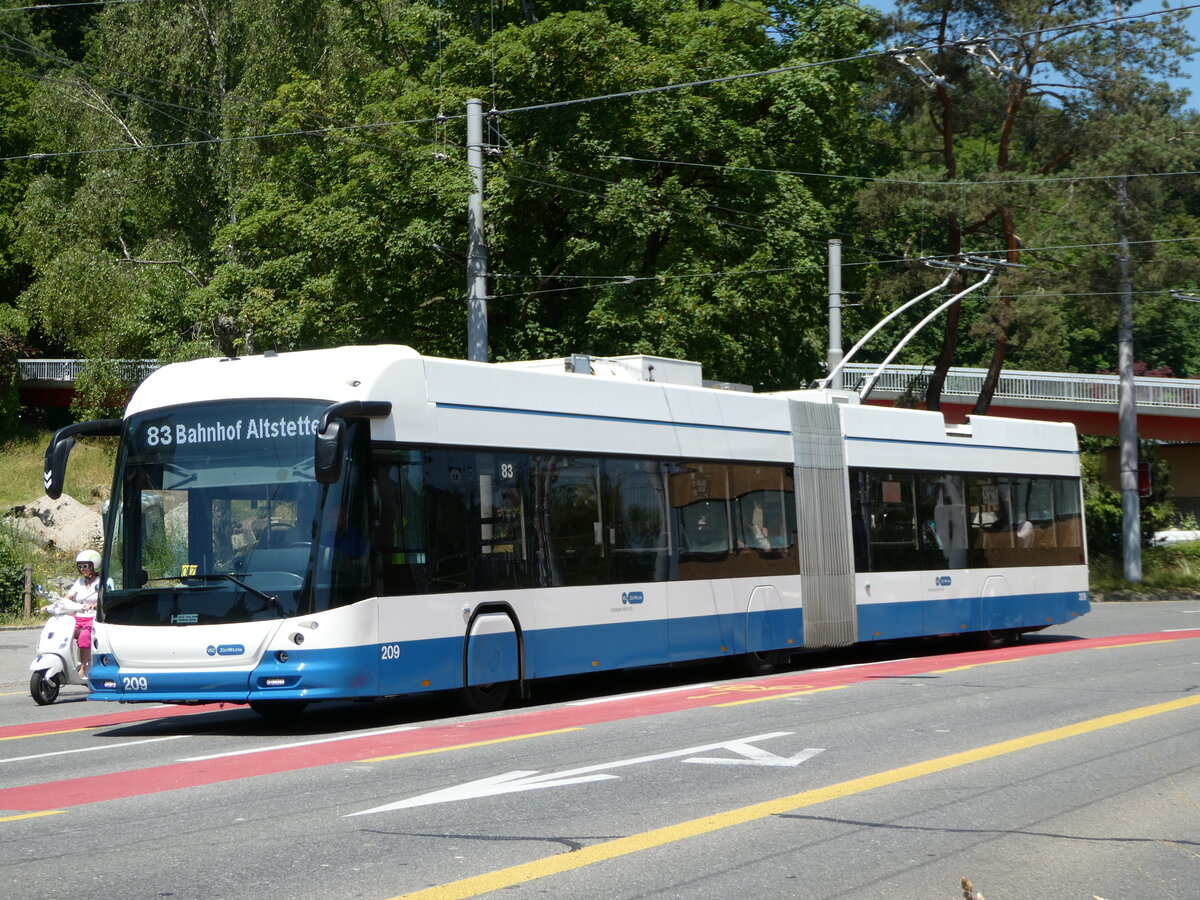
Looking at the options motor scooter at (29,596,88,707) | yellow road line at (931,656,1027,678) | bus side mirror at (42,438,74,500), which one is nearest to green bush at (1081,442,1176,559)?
yellow road line at (931,656,1027,678)

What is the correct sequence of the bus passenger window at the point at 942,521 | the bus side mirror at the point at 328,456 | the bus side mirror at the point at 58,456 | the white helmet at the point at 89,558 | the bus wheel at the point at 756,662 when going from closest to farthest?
the bus side mirror at the point at 328,456 < the bus side mirror at the point at 58,456 < the white helmet at the point at 89,558 < the bus wheel at the point at 756,662 < the bus passenger window at the point at 942,521

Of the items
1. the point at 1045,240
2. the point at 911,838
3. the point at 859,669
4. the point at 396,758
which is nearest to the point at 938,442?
the point at 859,669

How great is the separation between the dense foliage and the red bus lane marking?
1101 cm

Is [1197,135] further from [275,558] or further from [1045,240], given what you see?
[275,558]

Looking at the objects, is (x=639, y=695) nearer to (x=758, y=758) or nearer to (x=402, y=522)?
(x=402, y=522)

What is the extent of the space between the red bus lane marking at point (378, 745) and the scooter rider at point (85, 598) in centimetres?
177

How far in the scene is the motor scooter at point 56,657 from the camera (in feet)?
52.5

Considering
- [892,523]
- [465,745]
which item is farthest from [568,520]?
[892,523]

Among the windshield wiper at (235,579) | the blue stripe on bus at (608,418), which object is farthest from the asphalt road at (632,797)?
the blue stripe on bus at (608,418)

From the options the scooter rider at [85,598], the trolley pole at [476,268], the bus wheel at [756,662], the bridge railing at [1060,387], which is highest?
the bridge railing at [1060,387]

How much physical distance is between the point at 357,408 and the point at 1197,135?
32.4 m

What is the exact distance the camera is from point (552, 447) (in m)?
14.5

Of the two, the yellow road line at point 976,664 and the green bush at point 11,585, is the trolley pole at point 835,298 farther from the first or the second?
the green bush at point 11,585

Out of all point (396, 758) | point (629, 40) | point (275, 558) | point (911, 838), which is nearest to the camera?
point (911, 838)
